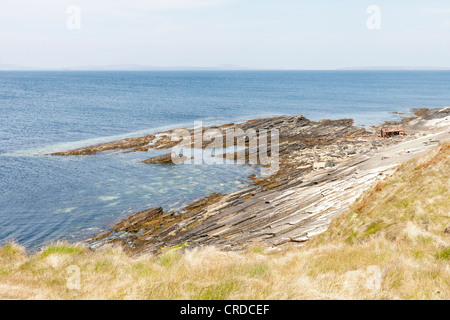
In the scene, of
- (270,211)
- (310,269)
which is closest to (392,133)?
(270,211)

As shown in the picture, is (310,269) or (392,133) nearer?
(310,269)

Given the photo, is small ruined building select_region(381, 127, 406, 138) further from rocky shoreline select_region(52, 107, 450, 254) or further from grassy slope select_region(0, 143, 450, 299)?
grassy slope select_region(0, 143, 450, 299)

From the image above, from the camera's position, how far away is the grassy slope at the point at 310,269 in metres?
7.32

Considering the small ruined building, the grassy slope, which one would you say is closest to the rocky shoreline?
the grassy slope

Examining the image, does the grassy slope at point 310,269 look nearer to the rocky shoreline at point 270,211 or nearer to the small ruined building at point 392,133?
the rocky shoreline at point 270,211

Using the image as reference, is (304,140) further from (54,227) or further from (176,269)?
(176,269)

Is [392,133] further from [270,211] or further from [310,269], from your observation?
[310,269]

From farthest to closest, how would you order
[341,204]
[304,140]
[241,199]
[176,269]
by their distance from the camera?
[304,140] → [241,199] → [341,204] → [176,269]

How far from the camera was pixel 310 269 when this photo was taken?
891 cm

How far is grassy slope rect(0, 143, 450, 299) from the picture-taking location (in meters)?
7.32
